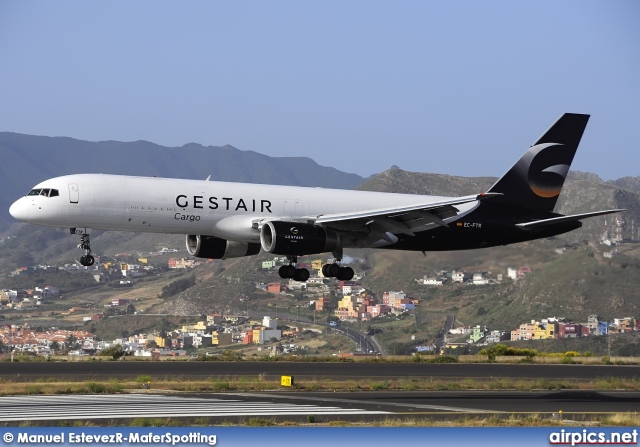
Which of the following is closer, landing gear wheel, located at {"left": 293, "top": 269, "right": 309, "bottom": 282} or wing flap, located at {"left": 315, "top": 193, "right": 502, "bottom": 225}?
wing flap, located at {"left": 315, "top": 193, "right": 502, "bottom": 225}

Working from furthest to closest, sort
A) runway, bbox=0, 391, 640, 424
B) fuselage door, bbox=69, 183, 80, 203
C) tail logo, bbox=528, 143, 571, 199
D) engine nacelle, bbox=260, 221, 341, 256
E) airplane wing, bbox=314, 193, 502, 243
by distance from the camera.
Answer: tail logo, bbox=528, 143, 571, 199 → airplane wing, bbox=314, 193, 502, 243 → engine nacelle, bbox=260, 221, 341, 256 → fuselage door, bbox=69, 183, 80, 203 → runway, bbox=0, 391, 640, 424

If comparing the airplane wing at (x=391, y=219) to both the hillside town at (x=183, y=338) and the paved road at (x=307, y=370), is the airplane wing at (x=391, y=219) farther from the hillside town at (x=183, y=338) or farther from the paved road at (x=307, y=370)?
the hillside town at (x=183, y=338)

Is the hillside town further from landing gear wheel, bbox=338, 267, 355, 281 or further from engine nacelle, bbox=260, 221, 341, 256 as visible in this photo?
engine nacelle, bbox=260, 221, 341, 256

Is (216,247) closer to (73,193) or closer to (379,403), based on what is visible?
(73,193)

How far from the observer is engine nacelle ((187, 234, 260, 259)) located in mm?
58875

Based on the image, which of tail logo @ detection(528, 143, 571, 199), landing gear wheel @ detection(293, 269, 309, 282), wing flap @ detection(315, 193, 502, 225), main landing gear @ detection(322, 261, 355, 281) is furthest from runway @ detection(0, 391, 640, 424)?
tail logo @ detection(528, 143, 571, 199)

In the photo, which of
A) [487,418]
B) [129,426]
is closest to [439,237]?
[487,418]

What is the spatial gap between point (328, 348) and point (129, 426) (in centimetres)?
9450

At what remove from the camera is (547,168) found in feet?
208

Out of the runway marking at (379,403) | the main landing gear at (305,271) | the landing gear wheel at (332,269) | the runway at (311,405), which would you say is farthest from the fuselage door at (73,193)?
the landing gear wheel at (332,269)

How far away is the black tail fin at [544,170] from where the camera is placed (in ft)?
204

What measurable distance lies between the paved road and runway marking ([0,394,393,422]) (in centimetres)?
1118

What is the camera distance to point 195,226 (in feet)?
180

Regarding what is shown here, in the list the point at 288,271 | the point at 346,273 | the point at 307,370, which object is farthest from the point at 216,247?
the point at 307,370
